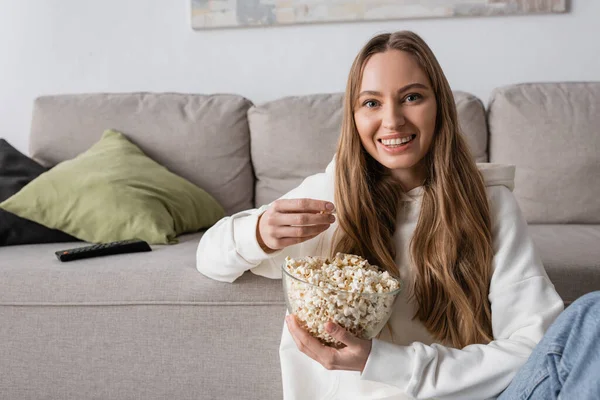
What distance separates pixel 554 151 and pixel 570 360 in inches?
57.3

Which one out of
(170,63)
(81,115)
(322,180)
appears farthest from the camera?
(170,63)

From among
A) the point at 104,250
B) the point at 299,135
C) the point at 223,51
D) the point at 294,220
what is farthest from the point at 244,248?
the point at 223,51

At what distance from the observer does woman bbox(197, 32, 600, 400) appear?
115cm

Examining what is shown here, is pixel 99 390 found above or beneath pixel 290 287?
beneath

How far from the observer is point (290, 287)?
1.11 meters

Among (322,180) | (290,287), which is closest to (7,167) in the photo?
(322,180)

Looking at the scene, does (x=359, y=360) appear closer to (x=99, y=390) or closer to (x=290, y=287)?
(x=290, y=287)

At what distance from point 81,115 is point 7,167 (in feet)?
1.03

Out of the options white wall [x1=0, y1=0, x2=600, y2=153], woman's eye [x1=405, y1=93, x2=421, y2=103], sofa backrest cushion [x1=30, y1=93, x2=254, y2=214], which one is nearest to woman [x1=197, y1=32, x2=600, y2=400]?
woman's eye [x1=405, y1=93, x2=421, y2=103]

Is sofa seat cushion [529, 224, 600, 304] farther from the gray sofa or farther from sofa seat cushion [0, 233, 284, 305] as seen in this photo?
sofa seat cushion [0, 233, 284, 305]

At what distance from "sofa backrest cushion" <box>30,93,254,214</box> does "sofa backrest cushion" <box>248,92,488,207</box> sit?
0.21 ft

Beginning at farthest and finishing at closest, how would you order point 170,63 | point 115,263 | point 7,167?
point 170,63 < point 7,167 < point 115,263

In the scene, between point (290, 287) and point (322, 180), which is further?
point (322, 180)

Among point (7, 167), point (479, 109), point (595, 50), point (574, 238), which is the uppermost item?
point (595, 50)
